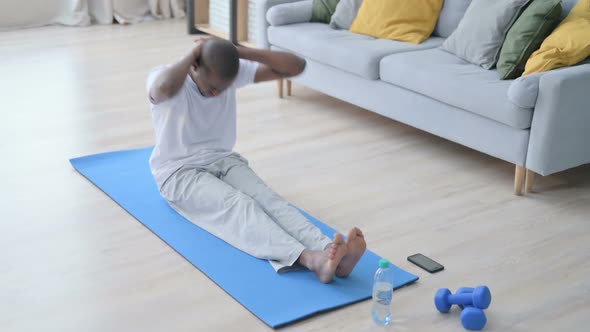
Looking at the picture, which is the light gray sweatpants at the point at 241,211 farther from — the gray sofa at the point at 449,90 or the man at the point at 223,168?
the gray sofa at the point at 449,90

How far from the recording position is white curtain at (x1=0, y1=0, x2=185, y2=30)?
251 inches

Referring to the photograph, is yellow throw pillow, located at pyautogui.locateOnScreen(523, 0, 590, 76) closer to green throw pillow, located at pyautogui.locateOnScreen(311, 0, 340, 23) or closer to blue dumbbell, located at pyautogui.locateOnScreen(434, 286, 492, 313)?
blue dumbbell, located at pyautogui.locateOnScreen(434, 286, 492, 313)

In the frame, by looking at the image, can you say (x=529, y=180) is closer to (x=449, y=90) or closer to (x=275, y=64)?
(x=449, y=90)

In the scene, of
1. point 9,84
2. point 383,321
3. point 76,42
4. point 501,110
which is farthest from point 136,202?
point 76,42

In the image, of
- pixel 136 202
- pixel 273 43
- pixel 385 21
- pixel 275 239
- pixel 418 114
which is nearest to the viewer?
pixel 275 239

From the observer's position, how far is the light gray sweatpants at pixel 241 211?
290 centimetres

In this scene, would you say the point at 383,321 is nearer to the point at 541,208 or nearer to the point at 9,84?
the point at 541,208

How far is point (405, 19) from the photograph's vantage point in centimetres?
446

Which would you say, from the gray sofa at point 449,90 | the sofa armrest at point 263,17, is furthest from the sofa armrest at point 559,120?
the sofa armrest at point 263,17

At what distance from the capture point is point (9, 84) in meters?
4.97

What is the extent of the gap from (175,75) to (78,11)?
13.0 ft

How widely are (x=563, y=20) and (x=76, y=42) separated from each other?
3.65 metres

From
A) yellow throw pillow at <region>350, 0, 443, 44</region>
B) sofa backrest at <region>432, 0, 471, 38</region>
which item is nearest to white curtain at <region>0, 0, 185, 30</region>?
yellow throw pillow at <region>350, 0, 443, 44</region>

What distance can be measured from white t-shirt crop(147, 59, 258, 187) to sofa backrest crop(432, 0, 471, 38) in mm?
1641
